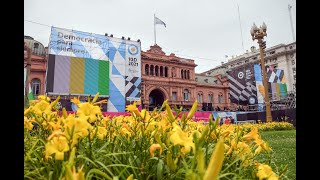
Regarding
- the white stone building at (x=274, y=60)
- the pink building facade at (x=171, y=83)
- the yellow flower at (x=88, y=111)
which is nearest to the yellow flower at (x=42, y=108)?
the yellow flower at (x=88, y=111)

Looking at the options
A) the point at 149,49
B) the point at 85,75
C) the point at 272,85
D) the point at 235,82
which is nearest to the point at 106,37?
the point at 85,75

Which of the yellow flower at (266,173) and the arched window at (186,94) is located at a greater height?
the arched window at (186,94)

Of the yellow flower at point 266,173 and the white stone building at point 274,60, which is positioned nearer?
the yellow flower at point 266,173

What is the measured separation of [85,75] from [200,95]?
1272 centimetres

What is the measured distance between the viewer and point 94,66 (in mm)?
16594

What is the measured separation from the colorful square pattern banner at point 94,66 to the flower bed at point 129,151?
567 inches

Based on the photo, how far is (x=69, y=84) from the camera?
15508mm

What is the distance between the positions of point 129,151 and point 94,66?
1632 cm

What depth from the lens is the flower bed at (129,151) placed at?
52 cm

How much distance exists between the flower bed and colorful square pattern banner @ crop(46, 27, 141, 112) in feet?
47.3

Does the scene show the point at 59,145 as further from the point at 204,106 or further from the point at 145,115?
the point at 204,106

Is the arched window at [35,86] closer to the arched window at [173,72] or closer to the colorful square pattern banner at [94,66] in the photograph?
the colorful square pattern banner at [94,66]

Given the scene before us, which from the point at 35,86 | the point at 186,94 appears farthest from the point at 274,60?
the point at 35,86
